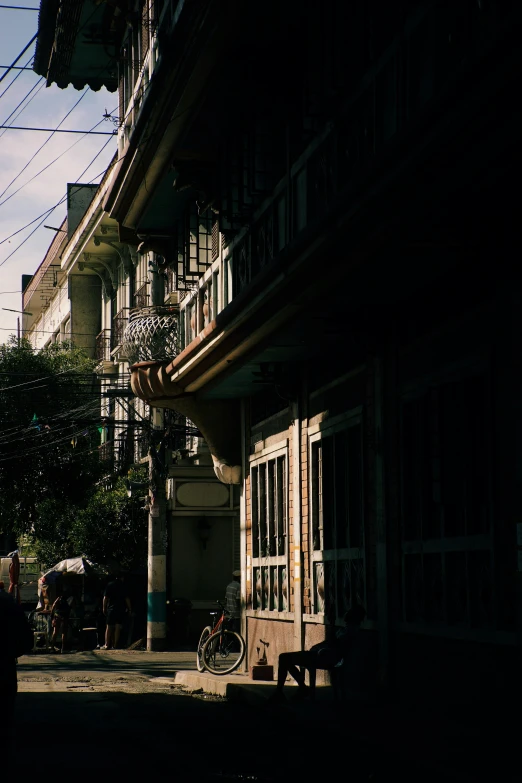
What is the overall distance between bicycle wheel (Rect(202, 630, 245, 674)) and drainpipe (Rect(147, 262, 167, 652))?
22.2 feet

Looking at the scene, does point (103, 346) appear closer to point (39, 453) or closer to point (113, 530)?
point (39, 453)

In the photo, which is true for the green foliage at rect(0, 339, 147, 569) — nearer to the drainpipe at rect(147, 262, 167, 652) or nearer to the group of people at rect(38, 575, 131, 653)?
the group of people at rect(38, 575, 131, 653)

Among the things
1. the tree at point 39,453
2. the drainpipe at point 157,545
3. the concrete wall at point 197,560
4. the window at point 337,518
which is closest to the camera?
the window at point 337,518

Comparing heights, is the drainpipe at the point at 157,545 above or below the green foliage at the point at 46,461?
Result: below

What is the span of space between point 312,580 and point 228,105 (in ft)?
20.9

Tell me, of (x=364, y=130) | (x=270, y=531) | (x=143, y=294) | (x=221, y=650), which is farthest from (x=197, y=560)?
(x=364, y=130)

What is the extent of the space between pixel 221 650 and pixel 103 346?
77.6 ft

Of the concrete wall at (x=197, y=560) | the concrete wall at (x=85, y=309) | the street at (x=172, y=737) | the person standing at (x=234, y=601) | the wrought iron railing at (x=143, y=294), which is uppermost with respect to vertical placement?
the concrete wall at (x=85, y=309)

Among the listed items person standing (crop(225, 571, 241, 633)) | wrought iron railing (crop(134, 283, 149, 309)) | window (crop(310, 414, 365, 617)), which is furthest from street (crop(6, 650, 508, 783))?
wrought iron railing (crop(134, 283, 149, 309))

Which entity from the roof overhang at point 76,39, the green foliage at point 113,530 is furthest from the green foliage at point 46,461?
the roof overhang at point 76,39

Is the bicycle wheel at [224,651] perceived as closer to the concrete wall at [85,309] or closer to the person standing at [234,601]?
the person standing at [234,601]

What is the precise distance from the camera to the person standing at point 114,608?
91.8 feet

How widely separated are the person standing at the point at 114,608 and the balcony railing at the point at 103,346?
44.8ft

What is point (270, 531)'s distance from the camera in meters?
19.1
